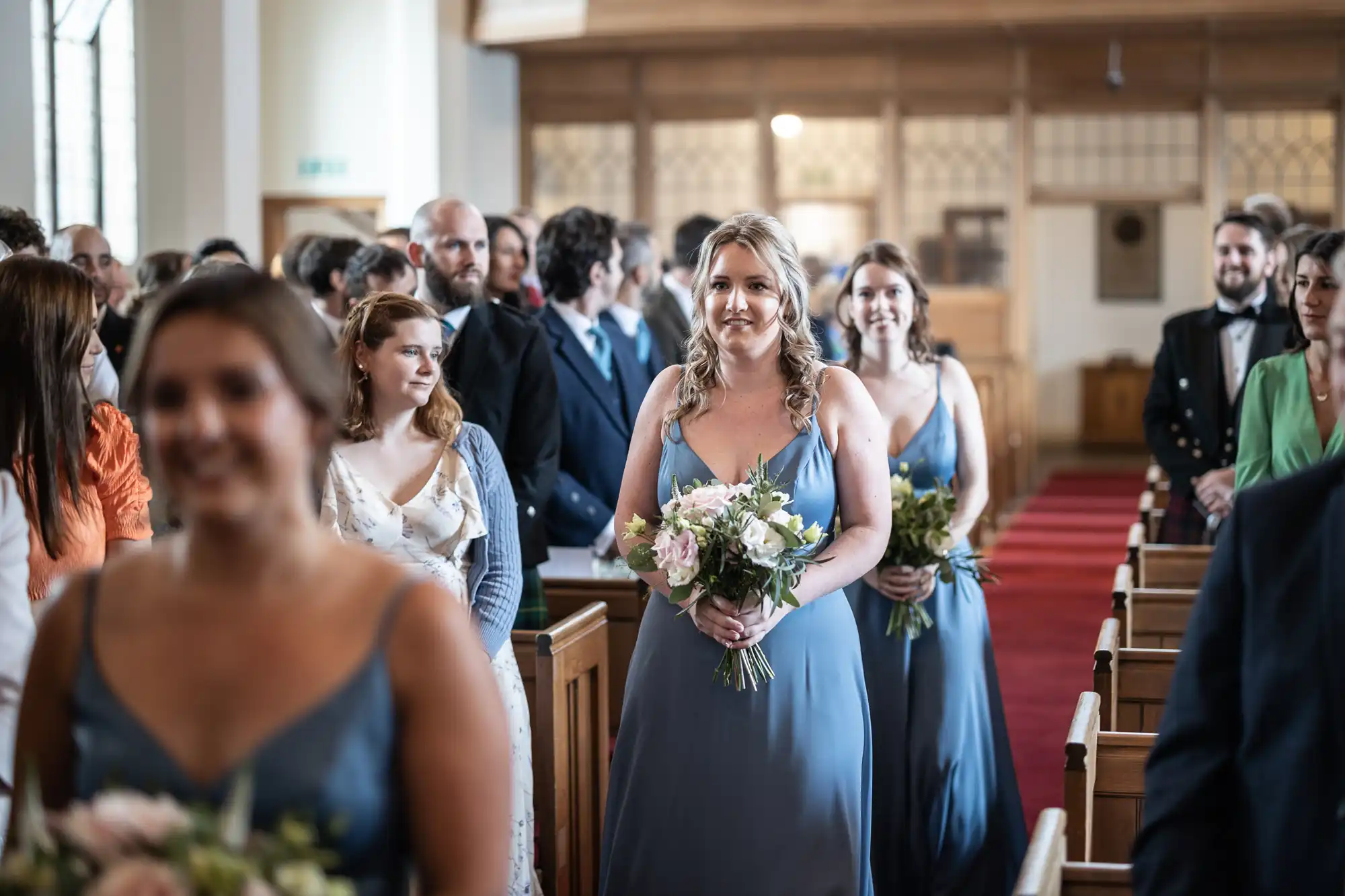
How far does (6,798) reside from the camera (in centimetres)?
257

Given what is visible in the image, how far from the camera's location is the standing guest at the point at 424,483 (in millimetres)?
3676

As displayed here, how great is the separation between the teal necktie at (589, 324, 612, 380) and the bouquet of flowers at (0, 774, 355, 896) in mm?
4226

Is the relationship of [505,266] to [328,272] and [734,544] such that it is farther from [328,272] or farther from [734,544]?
[734,544]

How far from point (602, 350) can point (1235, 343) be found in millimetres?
2449

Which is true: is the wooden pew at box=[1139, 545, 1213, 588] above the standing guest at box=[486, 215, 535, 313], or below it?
below

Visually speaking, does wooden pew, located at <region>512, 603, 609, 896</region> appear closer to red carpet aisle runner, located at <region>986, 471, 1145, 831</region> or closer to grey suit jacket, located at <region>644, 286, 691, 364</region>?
red carpet aisle runner, located at <region>986, 471, 1145, 831</region>

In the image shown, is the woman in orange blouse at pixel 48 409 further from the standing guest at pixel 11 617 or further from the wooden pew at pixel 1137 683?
the wooden pew at pixel 1137 683

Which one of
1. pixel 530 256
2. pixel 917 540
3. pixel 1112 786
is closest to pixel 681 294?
pixel 530 256

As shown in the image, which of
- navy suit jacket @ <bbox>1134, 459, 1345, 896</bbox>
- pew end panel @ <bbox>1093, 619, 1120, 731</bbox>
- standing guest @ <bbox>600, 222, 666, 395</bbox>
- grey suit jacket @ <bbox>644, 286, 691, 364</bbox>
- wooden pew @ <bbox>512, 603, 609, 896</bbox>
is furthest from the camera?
grey suit jacket @ <bbox>644, 286, 691, 364</bbox>

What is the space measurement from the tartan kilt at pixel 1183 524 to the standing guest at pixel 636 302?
212cm

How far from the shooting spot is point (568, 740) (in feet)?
14.2

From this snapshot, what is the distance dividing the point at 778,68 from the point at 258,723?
13660 millimetres

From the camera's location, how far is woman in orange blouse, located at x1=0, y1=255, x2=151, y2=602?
9.78ft

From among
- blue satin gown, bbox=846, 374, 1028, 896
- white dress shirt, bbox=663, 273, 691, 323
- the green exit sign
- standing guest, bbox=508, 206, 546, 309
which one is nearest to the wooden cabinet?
the green exit sign
